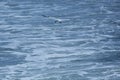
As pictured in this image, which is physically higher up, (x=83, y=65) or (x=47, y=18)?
(x=47, y=18)

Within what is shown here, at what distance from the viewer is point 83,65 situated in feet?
6.97

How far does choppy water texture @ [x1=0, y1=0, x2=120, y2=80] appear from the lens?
2035 millimetres

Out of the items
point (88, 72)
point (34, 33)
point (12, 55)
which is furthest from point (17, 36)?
point (88, 72)

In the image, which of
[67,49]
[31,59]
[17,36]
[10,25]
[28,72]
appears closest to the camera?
[28,72]

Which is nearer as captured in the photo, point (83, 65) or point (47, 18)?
point (83, 65)

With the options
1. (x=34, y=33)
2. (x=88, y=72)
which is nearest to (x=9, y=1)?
(x=34, y=33)

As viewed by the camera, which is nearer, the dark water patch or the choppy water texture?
the choppy water texture

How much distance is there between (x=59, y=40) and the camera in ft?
8.47

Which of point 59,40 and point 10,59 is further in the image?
point 59,40

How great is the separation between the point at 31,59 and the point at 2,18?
3.48 feet

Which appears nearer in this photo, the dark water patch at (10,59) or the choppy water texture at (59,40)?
the choppy water texture at (59,40)

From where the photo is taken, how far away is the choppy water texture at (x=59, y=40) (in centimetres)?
204

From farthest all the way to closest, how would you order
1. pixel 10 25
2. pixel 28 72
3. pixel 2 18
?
pixel 2 18 → pixel 10 25 → pixel 28 72

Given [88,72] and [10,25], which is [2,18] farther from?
[88,72]
